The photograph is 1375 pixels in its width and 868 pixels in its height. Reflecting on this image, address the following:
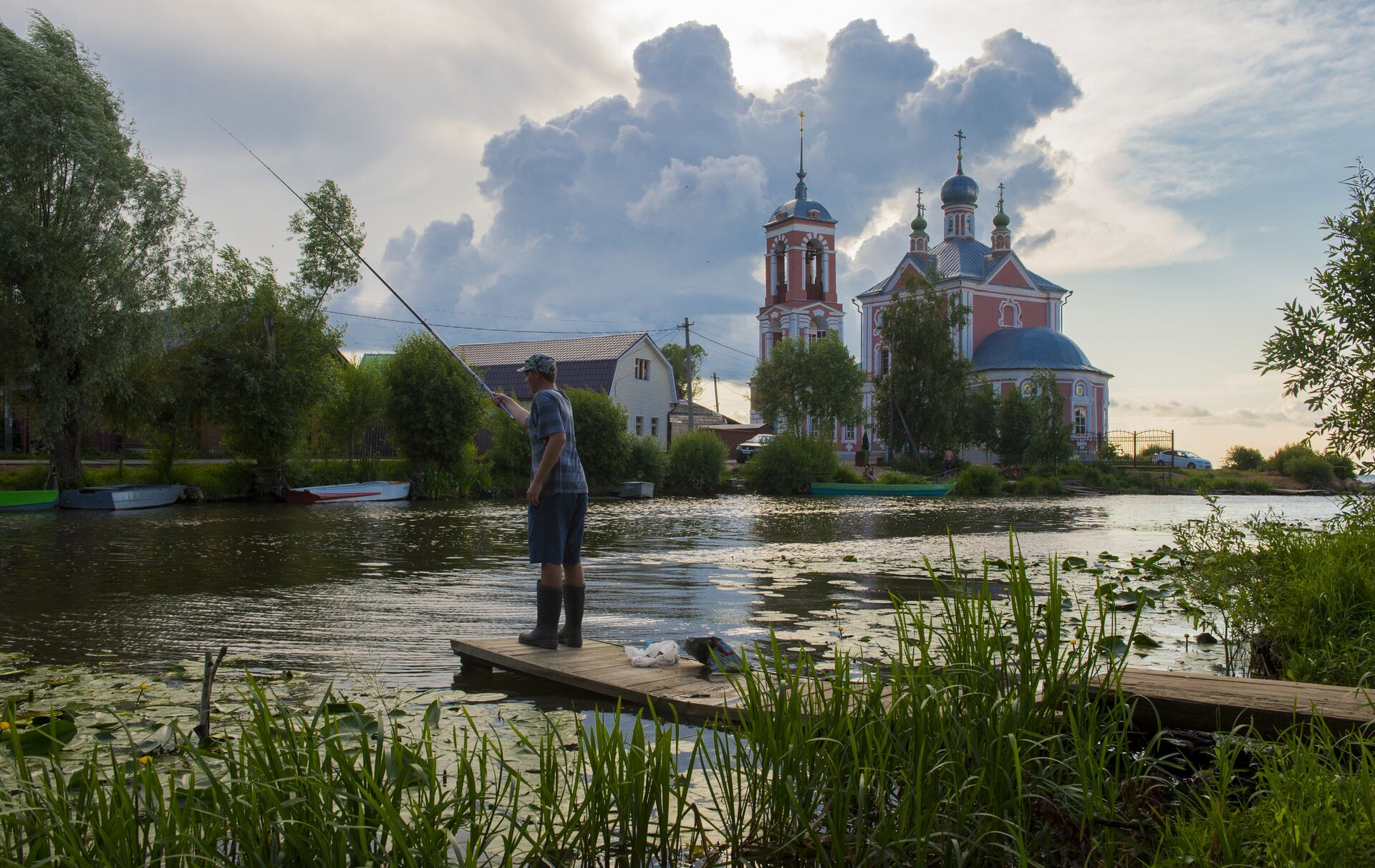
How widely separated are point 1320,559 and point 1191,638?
160 centimetres

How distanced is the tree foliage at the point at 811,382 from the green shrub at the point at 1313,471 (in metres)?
22.0

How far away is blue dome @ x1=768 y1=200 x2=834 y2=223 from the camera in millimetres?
68125

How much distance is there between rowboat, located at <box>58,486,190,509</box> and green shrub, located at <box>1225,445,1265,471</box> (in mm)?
50911

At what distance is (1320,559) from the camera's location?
289 inches

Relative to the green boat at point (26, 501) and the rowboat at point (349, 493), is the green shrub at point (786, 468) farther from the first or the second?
the green boat at point (26, 501)

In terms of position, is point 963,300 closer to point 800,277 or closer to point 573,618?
point 800,277

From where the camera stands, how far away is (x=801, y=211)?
68.2 metres

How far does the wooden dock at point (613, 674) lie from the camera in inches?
216

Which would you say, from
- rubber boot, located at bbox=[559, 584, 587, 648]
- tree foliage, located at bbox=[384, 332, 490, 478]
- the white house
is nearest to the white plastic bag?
rubber boot, located at bbox=[559, 584, 587, 648]

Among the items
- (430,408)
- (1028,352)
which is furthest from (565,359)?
(1028,352)

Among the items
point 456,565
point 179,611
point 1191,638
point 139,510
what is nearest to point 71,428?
point 139,510

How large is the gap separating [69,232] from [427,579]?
69.1 ft

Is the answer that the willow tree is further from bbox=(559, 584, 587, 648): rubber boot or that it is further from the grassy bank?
the grassy bank

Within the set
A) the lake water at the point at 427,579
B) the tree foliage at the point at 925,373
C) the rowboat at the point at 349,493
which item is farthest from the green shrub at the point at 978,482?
the rowboat at the point at 349,493
